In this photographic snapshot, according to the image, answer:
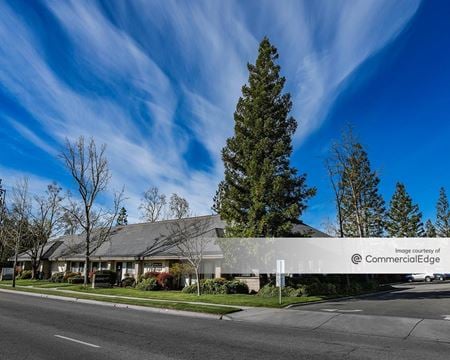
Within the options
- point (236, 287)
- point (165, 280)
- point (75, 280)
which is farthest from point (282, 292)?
point (75, 280)

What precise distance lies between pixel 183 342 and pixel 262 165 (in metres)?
19.1

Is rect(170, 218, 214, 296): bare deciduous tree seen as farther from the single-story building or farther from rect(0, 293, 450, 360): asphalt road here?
rect(0, 293, 450, 360): asphalt road

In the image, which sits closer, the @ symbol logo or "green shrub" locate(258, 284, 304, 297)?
"green shrub" locate(258, 284, 304, 297)

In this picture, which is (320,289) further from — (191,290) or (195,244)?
(195,244)

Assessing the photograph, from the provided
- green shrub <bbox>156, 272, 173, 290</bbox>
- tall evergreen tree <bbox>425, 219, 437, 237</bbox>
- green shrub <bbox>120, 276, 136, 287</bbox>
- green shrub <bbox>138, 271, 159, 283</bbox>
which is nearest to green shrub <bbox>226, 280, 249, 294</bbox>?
green shrub <bbox>156, 272, 173, 290</bbox>

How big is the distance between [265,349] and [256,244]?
1716 cm

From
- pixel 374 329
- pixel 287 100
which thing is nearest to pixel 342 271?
pixel 287 100

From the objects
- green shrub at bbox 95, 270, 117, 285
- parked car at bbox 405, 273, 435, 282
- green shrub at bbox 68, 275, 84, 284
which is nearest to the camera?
green shrub at bbox 95, 270, 117, 285

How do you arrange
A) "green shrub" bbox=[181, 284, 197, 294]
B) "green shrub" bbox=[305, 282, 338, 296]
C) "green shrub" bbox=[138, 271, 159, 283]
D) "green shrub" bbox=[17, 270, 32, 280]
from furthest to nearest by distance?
"green shrub" bbox=[17, 270, 32, 280] < "green shrub" bbox=[138, 271, 159, 283] < "green shrub" bbox=[181, 284, 197, 294] < "green shrub" bbox=[305, 282, 338, 296]

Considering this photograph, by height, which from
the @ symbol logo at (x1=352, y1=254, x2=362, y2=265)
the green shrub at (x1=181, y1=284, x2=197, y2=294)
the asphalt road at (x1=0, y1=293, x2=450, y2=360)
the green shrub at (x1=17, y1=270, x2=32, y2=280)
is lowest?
the asphalt road at (x1=0, y1=293, x2=450, y2=360)

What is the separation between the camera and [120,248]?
39875mm

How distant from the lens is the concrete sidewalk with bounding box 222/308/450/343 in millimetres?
12047

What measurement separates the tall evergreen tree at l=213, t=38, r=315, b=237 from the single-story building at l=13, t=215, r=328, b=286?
9.79 ft

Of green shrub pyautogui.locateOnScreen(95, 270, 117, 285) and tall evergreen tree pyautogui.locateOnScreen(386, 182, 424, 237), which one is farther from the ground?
tall evergreen tree pyautogui.locateOnScreen(386, 182, 424, 237)
